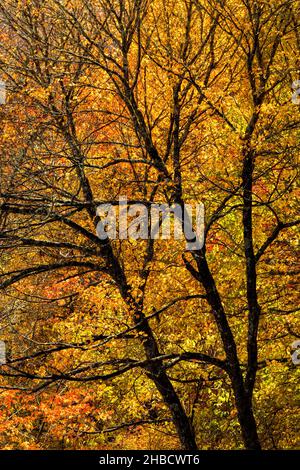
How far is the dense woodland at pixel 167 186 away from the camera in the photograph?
1062 cm

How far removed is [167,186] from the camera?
1117 cm

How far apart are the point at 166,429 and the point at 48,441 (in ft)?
14.7

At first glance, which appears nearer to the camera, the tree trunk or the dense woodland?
the dense woodland

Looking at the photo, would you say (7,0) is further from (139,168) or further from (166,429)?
(166,429)

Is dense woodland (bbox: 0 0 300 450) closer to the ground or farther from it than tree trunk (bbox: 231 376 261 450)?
farther from it

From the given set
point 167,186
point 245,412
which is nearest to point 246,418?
point 245,412

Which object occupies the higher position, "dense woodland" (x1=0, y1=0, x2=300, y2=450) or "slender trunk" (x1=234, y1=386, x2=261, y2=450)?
"dense woodland" (x1=0, y1=0, x2=300, y2=450)

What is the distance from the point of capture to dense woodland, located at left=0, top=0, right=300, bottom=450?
1062cm

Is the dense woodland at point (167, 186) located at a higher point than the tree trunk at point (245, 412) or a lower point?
higher

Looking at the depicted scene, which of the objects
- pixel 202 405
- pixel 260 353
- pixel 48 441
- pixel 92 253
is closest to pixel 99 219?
pixel 92 253

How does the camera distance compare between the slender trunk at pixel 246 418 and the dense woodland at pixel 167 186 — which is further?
the slender trunk at pixel 246 418

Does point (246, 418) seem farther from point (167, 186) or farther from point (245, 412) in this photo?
point (167, 186)

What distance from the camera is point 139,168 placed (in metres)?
16.4

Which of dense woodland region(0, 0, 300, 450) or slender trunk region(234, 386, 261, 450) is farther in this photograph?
slender trunk region(234, 386, 261, 450)
